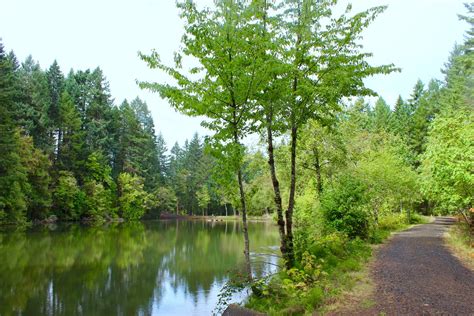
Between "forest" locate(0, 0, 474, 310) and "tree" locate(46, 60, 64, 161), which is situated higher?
"tree" locate(46, 60, 64, 161)

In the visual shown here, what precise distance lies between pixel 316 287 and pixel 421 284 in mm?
2504

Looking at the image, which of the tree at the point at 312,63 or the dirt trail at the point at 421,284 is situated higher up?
the tree at the point at 312,63

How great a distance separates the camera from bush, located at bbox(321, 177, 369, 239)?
14.5m

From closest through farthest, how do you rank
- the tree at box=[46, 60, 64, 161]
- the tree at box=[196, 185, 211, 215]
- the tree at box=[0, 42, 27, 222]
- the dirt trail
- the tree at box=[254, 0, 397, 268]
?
the dirt trail < the tree at box=[254, 0, 397, 268] < the tree at box=[0, 42, 27, 222] < the tree at box=[46, 60, 64, 161] < the tree at box=[196, 185, 211, 215]

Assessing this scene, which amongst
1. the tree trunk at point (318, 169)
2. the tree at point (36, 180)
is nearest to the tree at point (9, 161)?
the tree at point (36, 180)

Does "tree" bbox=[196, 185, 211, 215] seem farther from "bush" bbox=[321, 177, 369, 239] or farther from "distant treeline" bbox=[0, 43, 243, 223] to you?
"bush" bbox=[321, 177, 369, 239]

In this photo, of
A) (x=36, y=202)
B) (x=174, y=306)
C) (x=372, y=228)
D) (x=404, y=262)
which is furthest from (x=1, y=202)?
(x=404, y=262)

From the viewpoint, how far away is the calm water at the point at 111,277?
11.4 m

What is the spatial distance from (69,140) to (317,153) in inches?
1484

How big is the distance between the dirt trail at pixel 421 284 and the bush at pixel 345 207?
5.57ft

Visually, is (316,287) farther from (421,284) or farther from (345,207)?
(345,207)

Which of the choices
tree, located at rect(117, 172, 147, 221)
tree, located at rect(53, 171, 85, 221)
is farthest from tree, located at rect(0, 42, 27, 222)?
tree, located at rect(117, 172, 147, 221)

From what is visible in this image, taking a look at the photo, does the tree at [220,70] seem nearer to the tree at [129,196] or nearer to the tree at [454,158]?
the tree at [454,158]

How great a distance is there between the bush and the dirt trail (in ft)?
5.57
